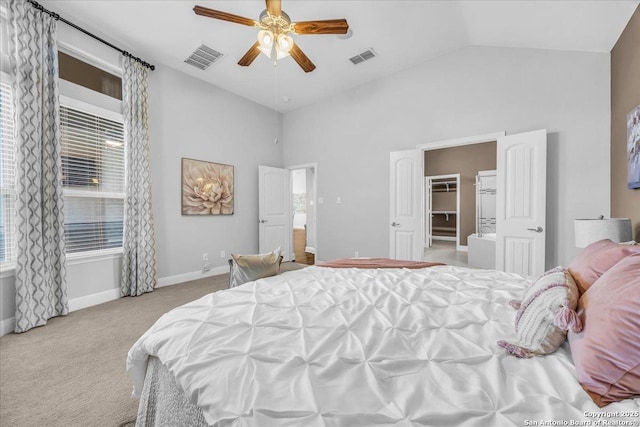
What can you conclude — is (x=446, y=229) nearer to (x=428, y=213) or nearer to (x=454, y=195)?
(x=428, y=213)

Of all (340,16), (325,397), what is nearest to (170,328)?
(325,397)

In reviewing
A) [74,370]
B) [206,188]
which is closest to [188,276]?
[206,188]

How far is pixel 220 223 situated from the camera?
181 inches

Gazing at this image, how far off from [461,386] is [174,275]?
4.15m

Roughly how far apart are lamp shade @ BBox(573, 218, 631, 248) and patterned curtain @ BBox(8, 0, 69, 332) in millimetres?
4747

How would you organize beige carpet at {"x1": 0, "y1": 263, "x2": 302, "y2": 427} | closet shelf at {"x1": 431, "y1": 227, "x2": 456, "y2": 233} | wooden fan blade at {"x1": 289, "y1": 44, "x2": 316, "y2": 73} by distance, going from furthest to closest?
closet shelf at {"x1": 431, "y1": 227, "x2": 456, "y2": 233}
wooden fan blade at {"x1": 289, "y1": 44, "x2": 316, "y2": 73}
beige carpet at {"x1": 0, "y1": 263, "x2": 302, "y2": 427}

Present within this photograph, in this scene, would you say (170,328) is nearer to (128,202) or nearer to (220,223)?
(128,202)

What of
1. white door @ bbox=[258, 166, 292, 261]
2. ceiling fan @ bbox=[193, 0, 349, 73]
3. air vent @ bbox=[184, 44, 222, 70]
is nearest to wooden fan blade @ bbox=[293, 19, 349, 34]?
ceiling fan @ bbox=[193, 0, 349, 73]

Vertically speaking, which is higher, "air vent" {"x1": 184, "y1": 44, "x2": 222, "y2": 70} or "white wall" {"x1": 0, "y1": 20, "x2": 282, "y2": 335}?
"air vent" {"x1": 184, "y1": 44, "x2": 222, "y2": 70}

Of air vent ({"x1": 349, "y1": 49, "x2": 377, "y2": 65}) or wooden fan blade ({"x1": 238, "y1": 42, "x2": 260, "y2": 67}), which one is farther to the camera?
air vent ({"x1": 349, "y1": 49, "x2": 377, "y2": 65})

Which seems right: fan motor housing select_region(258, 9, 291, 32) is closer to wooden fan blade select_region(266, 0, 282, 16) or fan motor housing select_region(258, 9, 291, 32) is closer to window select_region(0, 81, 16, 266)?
wooden fan blade select_region(266, 0, 282, 16)

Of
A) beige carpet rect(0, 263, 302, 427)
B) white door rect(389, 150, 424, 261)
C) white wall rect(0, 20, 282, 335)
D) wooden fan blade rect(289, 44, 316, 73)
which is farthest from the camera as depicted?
white door rect(389, 150, 424, 261)

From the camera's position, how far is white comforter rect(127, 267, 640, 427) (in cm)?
65

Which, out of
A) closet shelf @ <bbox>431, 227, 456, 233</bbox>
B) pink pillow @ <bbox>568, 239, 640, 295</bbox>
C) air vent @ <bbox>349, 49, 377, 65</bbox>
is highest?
air vent @ <bbox>349, 49, 377, 65</bbox>
